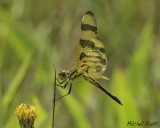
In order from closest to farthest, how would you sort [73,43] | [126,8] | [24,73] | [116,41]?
[24,73]
[116,41]
[126,8]
[73,43]

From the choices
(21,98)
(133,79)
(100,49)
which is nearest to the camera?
(21,98)

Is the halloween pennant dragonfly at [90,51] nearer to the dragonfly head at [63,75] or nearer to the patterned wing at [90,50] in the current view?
the patterned wing at [90,50]

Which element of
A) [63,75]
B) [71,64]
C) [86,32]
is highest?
[86,32]

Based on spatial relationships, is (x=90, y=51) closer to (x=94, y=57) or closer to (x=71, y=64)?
(x=94, y=57)

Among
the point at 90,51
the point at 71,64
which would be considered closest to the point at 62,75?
the point at 90,51

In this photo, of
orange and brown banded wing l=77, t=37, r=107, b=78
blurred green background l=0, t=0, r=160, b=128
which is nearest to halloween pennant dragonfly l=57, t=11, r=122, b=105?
orange and brown banded wing l=77, t=37, r=107, b=78

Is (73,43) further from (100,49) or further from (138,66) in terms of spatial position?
(100,49)

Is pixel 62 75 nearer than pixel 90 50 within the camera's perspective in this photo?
Yes

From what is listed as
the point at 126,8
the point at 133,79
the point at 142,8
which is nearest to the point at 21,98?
the point at 133,79
